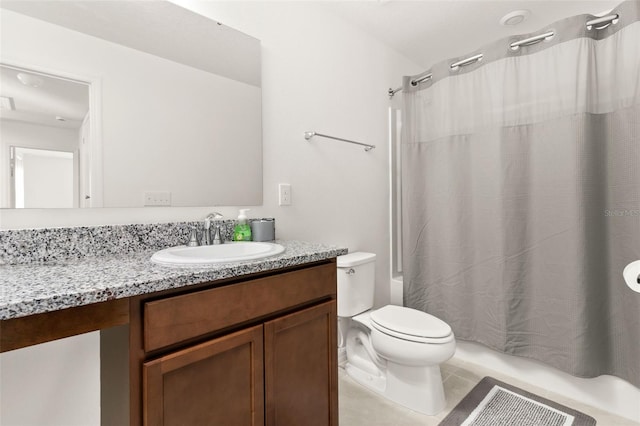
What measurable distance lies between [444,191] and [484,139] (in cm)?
39

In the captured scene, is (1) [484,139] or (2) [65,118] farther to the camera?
(1) [484,139]

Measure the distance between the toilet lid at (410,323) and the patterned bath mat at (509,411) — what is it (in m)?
0.42

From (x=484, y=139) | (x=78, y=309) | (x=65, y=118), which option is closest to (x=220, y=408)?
(x=78, y=309)

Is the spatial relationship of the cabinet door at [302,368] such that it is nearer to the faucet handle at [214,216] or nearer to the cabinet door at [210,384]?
the cabinet door at [210,384]

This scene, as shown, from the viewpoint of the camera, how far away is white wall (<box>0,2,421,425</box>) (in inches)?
62.6

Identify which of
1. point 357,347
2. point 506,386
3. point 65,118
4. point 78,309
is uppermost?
point 65,118

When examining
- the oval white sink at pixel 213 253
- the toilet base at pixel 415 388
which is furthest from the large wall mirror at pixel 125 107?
the toilet base at pixel 415 388

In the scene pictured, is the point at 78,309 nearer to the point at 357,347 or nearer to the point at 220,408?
the point at 220,408

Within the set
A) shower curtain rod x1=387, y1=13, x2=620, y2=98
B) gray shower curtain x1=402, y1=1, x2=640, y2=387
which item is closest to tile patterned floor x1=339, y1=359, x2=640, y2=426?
gray shower curtain x1=402, y1=1, x2=640, y2=387

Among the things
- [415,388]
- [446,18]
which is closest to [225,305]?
[415,388]

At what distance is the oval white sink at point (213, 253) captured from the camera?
877 millimetres

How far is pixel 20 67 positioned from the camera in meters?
1.00

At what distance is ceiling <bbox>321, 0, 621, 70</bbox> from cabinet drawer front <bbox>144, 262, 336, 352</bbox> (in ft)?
5.52

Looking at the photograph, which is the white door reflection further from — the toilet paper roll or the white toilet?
the toilet paper roll
